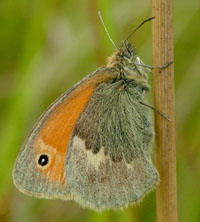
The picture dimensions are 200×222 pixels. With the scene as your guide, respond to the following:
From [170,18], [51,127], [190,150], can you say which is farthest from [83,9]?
[170,18]

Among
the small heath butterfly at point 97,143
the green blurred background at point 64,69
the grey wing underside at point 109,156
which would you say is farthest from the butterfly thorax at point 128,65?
the green blurred background at point 64,69

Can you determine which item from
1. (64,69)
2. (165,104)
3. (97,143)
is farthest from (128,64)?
(64,69)

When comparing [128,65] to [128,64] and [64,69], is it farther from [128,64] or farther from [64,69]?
[64,69]

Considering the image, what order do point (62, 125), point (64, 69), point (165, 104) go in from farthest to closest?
point (64, 69) < point (62, 125) < point (165, 104)

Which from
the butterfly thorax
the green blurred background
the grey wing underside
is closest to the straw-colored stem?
the grey wing underside

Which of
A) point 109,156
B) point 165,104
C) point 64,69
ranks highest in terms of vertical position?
point 64,69

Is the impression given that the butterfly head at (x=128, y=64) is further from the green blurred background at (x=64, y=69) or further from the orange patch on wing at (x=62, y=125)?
the green blurred background at (x=64, y=69)
